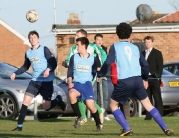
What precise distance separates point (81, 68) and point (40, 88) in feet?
4.02

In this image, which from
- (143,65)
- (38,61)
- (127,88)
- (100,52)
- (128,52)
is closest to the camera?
(127,88)

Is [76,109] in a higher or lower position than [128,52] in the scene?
lower

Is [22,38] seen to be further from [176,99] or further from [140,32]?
[176,99]

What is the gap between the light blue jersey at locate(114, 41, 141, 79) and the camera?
41.6 feet

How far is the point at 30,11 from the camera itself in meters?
23.1

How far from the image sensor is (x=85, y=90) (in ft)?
48.7

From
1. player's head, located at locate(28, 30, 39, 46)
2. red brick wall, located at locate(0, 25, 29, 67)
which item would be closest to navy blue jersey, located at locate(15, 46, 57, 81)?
player's head, located at locate(28, 30, 39, 46)

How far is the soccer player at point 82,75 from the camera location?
48.5ft

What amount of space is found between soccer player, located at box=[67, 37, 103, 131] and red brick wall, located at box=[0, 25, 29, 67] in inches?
2168

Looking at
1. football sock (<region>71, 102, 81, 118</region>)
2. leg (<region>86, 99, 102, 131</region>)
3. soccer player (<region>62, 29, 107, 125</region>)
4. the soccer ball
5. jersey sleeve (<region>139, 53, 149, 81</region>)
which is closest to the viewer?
jersey sleeve (<region>139, 53, 149, 81</region>)

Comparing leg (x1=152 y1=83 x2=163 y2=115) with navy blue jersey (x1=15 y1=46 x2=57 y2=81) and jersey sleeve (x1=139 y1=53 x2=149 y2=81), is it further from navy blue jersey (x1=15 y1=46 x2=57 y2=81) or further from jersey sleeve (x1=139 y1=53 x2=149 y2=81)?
jersey sleeve (x1=139 y1=53 x2=149 y2=81)

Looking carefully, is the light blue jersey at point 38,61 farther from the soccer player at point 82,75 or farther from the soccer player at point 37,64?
the soccer player at point 82,75

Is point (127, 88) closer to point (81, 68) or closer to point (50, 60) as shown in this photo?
point (81, 68)

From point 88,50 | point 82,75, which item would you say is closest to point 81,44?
point 82,75
